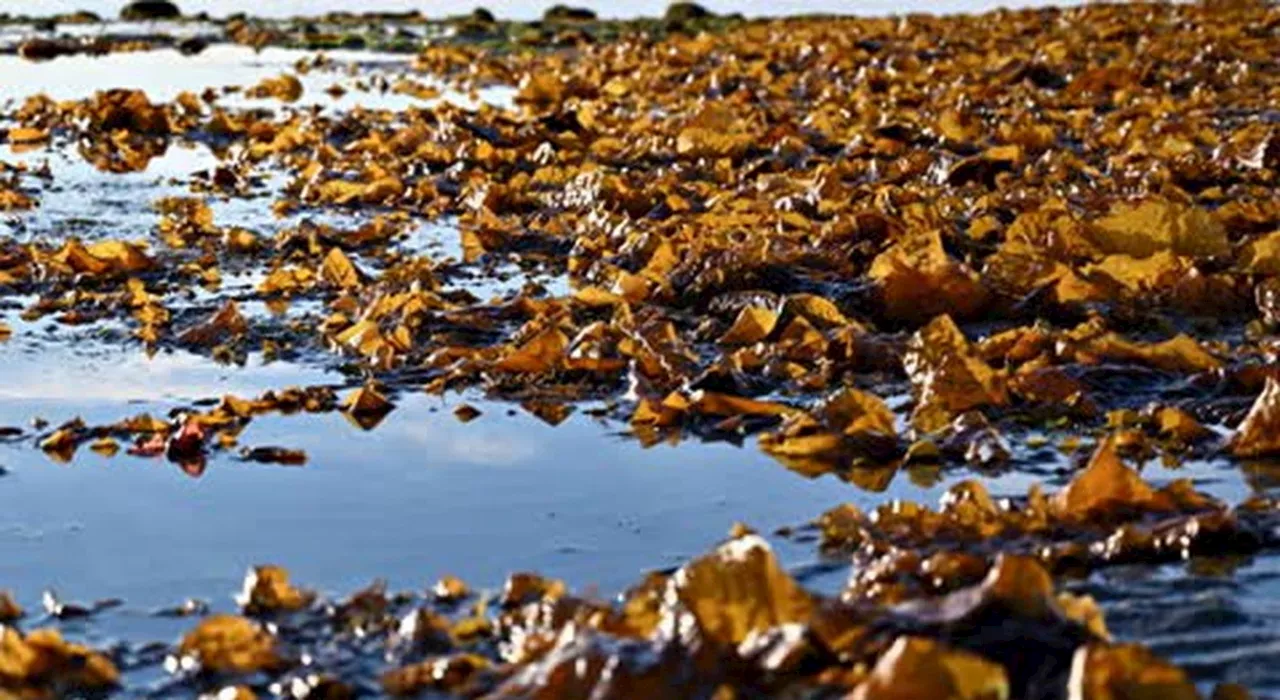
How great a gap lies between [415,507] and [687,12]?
25630 mm

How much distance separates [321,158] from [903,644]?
708 cm

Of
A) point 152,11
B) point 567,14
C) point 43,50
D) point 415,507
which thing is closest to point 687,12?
point 567,14

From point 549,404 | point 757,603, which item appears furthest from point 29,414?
point 757,603

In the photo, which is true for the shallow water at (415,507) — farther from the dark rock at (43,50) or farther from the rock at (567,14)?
the rock at (567,14)

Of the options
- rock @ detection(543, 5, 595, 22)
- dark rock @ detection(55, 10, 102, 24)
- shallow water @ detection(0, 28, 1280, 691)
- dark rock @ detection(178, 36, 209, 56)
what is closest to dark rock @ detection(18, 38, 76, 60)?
dark rock @ detection(178, 36, 209, 56)

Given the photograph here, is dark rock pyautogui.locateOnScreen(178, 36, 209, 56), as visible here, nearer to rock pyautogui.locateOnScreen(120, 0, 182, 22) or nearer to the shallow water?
rock pyautogui.locateOnScreen(120, 0, 182, 22)

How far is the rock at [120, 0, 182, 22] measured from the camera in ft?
99.3

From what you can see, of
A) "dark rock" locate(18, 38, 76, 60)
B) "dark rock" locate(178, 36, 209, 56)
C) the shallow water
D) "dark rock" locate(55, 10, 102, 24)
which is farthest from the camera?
"dark rock" locate(55, 10, 102, 24)

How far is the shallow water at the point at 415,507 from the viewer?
257 centimetres

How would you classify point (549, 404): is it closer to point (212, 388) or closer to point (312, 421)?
point (312, 421)

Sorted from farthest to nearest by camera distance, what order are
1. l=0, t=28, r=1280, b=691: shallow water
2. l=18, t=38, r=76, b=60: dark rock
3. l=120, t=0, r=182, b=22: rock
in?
l=120, t=0, r=182, b=22: rock
l=18, t=38, r=76, b=60: dark rock
l=0, t=28, r=1280, b=691: shallow water

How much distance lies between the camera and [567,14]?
28844mm

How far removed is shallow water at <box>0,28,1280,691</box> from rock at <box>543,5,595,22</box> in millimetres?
24245

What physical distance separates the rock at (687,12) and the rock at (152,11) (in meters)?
8.08
